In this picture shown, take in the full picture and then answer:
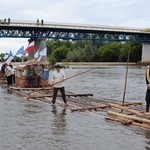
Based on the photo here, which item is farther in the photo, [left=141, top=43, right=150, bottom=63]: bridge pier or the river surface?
[left=141, top=43, right=150, bottom=63]: bridge pier

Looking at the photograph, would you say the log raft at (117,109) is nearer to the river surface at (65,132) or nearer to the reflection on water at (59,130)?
the river surface at (65,132)

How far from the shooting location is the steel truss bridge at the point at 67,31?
94625mm

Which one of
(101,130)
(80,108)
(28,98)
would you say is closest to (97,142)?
(101,130)

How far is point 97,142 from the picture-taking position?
1028 centimetres

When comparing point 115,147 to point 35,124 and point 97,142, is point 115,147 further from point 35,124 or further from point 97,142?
point 35,124

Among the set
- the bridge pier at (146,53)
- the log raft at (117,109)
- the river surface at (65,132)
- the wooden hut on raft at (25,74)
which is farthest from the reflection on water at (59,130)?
the bridge pier at (146,53)

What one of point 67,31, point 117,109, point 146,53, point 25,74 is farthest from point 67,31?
point 117,109

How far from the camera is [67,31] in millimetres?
101625

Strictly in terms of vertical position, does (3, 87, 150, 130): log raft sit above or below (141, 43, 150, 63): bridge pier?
below

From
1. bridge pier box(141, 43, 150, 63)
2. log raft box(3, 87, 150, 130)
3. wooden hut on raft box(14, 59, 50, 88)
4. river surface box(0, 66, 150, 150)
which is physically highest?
bridge pier box(141, 43, 150, 63)

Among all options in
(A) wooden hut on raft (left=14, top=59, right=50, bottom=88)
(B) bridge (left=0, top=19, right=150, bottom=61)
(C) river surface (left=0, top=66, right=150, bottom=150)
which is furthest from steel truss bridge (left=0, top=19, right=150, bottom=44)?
(C) river surface (left=0, top=66, right=150, bottom=150)

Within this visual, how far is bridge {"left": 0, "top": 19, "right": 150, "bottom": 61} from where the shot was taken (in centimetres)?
9471

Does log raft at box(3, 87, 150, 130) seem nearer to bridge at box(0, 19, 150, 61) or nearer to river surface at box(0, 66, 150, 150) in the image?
river surface at box(0, 66, 150, 150)

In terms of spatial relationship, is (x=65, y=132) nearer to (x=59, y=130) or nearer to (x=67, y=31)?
(x=59, y=130)
